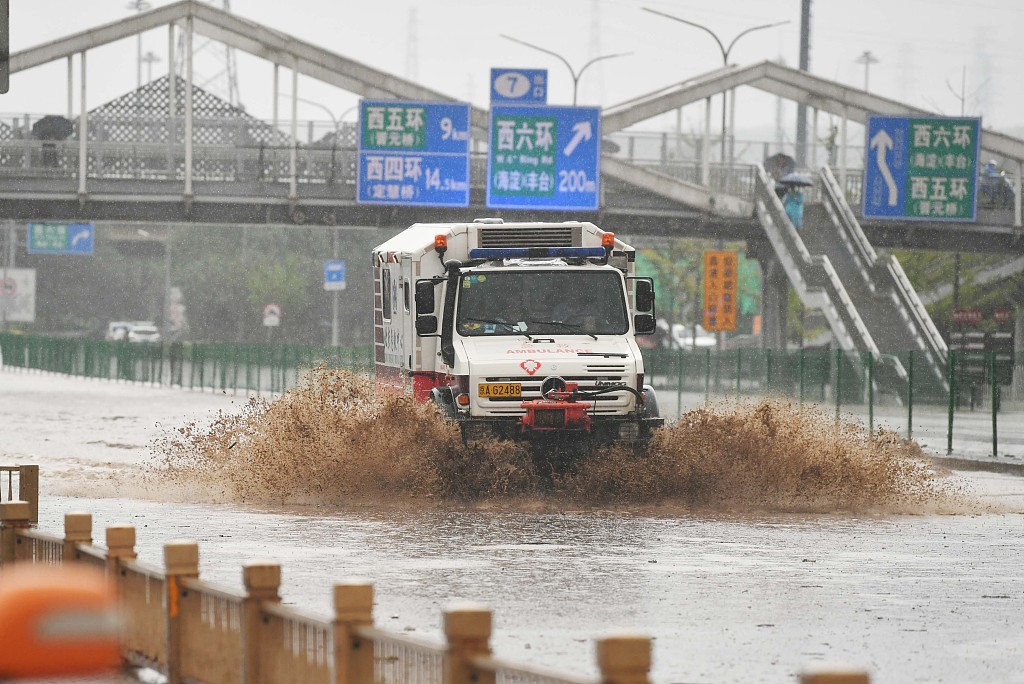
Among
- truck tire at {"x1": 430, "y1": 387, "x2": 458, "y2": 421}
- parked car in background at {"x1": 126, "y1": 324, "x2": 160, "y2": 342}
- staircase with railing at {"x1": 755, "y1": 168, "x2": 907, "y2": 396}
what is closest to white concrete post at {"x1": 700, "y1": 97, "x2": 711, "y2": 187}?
staircase with railing at {"x1": 755, "y1": 168, "x2": 907, "y2": 396}

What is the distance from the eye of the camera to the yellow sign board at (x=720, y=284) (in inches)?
2404

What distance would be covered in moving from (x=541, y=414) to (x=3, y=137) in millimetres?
35018

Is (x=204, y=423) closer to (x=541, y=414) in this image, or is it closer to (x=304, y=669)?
(x=541, y=414)

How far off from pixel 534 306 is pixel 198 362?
35587mm

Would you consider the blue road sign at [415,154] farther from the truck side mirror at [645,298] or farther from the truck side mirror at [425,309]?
the truck side mirror at [425,309]

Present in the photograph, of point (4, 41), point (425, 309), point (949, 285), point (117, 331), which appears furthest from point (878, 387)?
point (117, 331)

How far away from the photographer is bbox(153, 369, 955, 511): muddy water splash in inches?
728

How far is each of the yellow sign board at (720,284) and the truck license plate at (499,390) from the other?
43.2 meters

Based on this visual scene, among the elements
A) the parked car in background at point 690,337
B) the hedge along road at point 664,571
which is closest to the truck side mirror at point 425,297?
the hedge along road at point 664,571

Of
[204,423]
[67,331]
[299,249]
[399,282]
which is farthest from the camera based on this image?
[299,249]

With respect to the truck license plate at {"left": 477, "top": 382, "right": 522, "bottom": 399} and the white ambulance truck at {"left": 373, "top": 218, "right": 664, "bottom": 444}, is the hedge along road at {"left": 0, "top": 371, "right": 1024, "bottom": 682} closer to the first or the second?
the white ambulance truck at {"left": 373, "top": 218, "right": 664, "bottom": 444}

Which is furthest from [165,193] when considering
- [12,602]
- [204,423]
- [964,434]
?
[12,602]

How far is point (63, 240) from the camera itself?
78250 millimetres

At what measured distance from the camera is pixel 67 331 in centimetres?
11469
